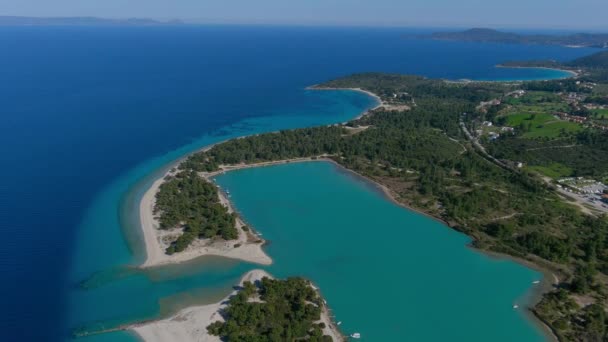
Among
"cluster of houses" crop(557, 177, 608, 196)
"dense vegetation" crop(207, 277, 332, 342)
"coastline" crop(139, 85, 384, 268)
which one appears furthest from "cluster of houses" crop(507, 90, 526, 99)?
"dense vegetation" crop(207, 277, 332, 342)

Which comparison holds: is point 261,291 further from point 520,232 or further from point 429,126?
point 429,126

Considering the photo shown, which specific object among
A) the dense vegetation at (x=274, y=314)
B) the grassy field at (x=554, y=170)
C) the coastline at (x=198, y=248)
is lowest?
the dense vegetation at (x=274, y=314)

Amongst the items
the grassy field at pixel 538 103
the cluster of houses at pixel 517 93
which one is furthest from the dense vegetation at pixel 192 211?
the cluster of houses at pixel 517 93

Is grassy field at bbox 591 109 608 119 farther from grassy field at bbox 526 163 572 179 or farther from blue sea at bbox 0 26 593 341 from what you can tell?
blue sea at bbox 0 26 593 341

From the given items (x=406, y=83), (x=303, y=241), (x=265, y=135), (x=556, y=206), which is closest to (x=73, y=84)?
(x=265, y=135)

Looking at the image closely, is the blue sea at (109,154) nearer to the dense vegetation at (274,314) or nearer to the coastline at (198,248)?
the coastline at (198,248)

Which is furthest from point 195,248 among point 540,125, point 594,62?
point 594,62
